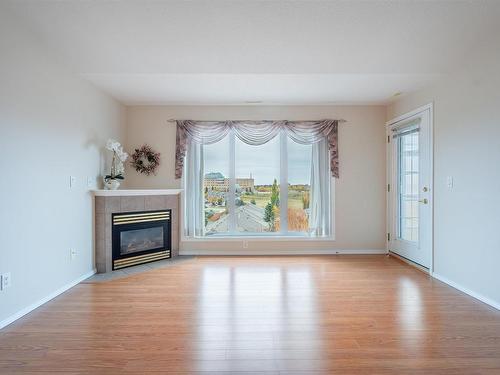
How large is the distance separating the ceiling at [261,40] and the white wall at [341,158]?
932mm

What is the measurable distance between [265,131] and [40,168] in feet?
10.1

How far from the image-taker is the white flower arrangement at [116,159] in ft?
13.1

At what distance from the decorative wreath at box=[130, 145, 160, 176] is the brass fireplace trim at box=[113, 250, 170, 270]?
50.9 inches

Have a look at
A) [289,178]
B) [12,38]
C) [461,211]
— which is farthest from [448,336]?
[12,38]

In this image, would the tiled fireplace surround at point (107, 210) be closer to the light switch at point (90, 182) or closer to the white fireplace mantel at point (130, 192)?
the white fireplace mantel at point (130, 192)

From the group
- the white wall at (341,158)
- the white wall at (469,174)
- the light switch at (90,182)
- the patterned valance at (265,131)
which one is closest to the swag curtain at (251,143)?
the patterned valance at (265,131)

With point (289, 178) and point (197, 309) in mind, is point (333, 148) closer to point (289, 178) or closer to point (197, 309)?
point (289, 178)

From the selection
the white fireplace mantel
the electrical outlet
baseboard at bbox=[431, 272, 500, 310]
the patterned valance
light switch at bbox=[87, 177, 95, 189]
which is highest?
the patterned valance

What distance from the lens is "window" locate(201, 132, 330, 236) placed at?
16.1ft

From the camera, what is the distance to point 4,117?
239 centimetres

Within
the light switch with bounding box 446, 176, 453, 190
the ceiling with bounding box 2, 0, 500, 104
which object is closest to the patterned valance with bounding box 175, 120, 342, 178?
the ceiling with bounding box 2, 0, 500, 104

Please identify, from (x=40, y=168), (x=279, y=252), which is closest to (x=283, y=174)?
(x=279, y=252)

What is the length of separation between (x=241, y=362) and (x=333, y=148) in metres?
3.64

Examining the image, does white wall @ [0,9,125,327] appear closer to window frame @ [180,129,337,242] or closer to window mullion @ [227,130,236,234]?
window frame @ [180,129,337,242]
